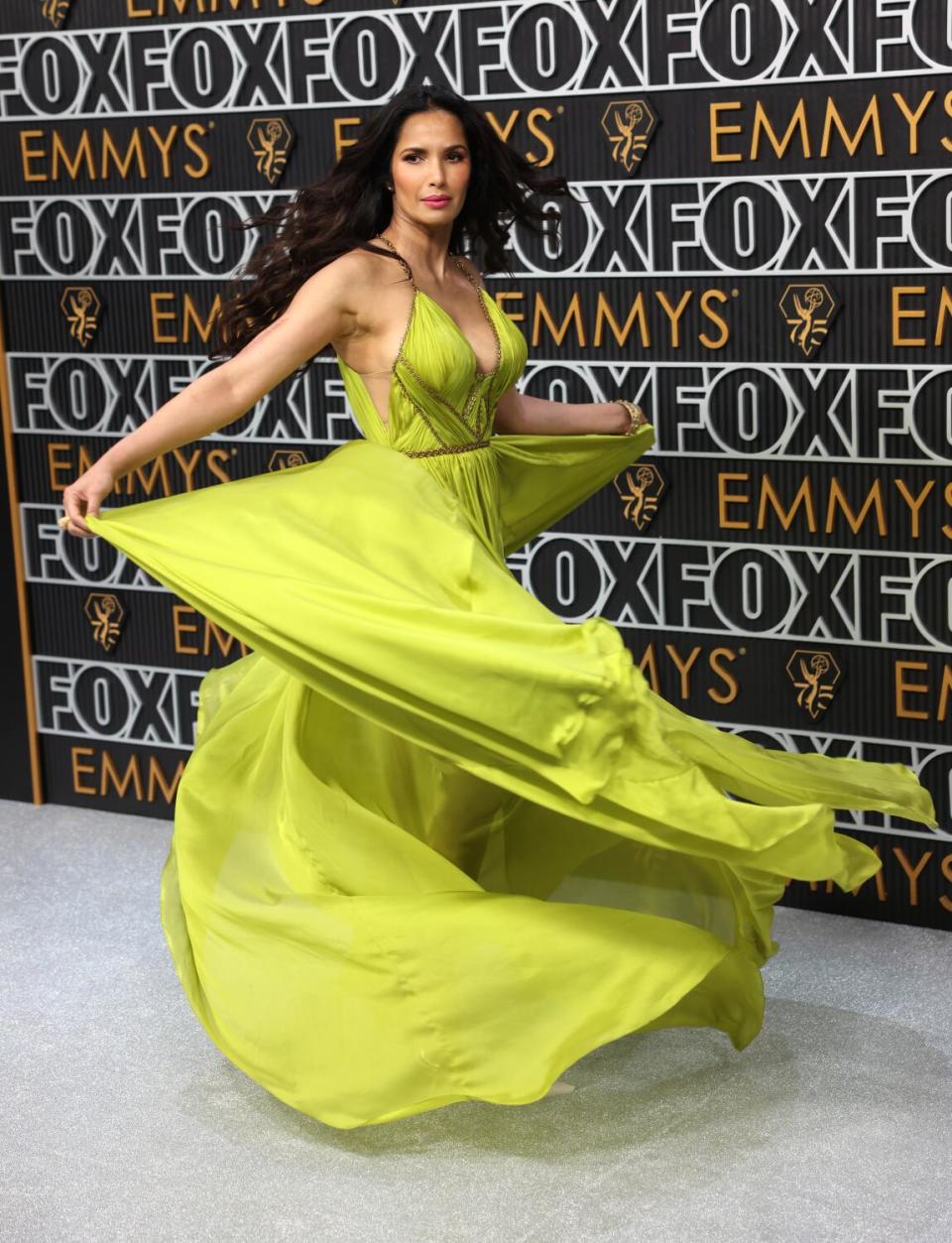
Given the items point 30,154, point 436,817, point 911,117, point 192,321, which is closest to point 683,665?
point 436,817

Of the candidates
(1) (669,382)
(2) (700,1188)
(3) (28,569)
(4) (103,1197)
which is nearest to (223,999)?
(4) (103,1197)

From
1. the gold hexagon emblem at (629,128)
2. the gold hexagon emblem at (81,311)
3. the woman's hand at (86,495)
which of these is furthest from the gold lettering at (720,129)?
the gold hexagon emblem at (81,311)

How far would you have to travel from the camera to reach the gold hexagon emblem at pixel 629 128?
3367 mm

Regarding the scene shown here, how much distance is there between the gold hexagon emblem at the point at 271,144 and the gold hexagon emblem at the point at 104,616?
111 cm

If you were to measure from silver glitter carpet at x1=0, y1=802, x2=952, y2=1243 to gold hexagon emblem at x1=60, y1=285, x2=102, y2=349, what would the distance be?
1.53 m

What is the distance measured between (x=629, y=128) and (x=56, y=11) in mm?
1442

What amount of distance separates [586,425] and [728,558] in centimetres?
50

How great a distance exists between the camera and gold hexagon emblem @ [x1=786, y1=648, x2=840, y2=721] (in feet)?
11.3

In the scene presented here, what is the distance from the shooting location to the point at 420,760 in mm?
2807

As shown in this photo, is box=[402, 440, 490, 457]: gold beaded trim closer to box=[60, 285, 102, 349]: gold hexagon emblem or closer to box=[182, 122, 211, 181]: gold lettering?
box=[182, 122, 211, 181]: gold lettering

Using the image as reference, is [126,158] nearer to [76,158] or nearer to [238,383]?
[76,158]

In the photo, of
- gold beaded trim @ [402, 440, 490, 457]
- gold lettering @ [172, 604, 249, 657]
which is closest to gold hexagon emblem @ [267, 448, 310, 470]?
gold lettering @ [172, 604, 249, 657]

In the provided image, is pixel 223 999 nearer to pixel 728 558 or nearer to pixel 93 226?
pixel 728 558

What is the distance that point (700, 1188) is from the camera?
8.41ft
